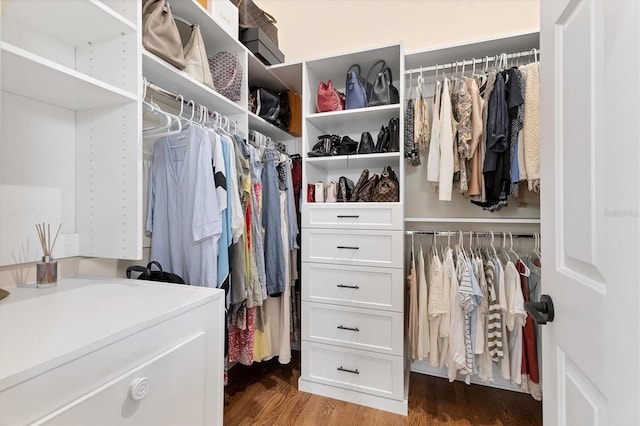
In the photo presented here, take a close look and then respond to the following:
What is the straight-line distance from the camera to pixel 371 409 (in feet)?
5.53

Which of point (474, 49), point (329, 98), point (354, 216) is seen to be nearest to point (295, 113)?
point (329, 98)

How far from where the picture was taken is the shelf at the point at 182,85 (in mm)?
1239

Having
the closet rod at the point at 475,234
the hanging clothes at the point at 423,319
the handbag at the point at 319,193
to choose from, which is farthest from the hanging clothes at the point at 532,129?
the handbag at the point at 319,193

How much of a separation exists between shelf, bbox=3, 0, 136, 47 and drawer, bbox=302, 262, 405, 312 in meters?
1.44

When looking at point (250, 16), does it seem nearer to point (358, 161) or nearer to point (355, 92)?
point (355, 92)

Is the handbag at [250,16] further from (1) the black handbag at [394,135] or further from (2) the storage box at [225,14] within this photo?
(1) the black handbag at [394,135]

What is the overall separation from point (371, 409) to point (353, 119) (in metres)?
1.79

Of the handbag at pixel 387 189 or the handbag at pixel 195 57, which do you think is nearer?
the handbag at pixel 195 57

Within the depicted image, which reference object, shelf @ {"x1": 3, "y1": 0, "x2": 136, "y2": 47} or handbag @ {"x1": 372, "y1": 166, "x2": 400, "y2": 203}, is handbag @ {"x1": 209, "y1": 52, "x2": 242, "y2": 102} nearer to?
shelf @ {"x1": 3, "y1": 0, "x2": 136, "y2": 47}

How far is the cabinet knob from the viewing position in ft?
2.10

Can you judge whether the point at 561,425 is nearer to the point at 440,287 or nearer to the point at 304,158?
the point at 440,287

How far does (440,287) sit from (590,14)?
1379 millimetres

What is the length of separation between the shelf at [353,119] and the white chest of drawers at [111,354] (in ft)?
4.35

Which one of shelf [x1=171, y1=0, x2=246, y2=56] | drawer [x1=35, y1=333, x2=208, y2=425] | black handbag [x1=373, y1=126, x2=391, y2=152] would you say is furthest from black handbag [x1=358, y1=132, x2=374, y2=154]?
drawer [x1=35, y1=333, x2=208, y2=425]
